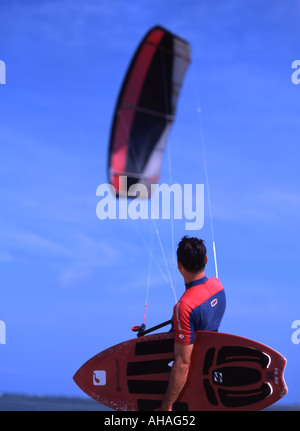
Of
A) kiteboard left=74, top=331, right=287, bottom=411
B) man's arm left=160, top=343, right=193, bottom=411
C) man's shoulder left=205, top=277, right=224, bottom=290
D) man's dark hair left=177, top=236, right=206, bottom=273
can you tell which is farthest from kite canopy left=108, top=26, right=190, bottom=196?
man's arm left=160, top=343, right=193, bottom=411

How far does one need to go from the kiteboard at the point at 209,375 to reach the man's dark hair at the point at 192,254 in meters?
0.53

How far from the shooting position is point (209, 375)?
4.33 meters

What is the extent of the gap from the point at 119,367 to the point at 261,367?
1163 mm

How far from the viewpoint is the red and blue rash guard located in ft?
12.4

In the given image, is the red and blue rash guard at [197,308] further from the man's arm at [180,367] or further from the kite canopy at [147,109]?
the kite canopy at [147,109]

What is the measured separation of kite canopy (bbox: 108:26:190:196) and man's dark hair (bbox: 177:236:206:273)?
7.54 ft

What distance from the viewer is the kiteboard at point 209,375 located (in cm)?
426

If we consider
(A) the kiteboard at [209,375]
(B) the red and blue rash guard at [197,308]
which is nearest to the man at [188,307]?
(B) the red and blue rash guard at [197,308]

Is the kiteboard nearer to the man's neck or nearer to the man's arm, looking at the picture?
the man's arm

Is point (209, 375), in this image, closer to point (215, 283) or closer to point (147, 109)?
point (215, 283)
